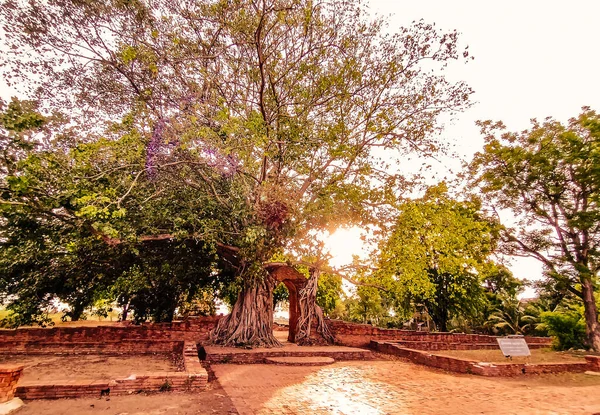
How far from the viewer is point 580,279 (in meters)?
14.6

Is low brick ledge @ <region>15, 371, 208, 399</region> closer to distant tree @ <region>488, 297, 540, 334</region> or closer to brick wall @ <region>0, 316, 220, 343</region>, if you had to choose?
brick wall @ <region>0, 316, 220, 343</region>

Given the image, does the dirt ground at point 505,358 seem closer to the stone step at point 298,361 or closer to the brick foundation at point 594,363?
the brick foundation at point 594,363

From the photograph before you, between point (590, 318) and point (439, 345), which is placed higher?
point (590, 318)

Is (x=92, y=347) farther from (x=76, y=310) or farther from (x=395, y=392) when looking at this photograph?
(x=395, y=392)

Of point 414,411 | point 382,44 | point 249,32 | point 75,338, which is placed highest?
point 382,44

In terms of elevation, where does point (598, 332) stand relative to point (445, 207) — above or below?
below

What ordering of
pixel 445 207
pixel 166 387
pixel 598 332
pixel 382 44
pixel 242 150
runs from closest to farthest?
pixel 166 387
pixel 242 150
pixel 382 44
pixel 445 207
pixel 598 332

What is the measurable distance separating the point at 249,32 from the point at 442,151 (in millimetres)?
7951

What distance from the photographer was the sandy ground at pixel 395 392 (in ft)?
16.3

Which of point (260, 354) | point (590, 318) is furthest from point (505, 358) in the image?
point (260, 354)

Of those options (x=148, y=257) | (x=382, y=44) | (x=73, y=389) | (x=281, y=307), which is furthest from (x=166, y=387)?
(x=281, y=307)

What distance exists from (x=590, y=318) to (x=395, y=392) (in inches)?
558

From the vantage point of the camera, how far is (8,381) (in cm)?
435

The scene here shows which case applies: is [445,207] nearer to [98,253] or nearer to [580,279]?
[580,279]
